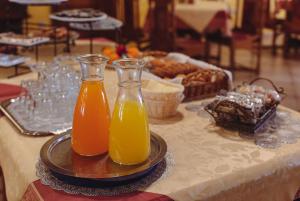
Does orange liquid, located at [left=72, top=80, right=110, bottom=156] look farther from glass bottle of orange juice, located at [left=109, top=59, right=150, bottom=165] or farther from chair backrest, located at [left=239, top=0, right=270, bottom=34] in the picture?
chair backrest, located at [left=239, top=0, right=270, bottom=34]

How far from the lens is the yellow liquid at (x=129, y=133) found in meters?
0.91

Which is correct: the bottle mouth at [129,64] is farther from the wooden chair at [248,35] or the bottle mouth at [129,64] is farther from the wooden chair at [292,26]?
the wooden chair at [292,26]

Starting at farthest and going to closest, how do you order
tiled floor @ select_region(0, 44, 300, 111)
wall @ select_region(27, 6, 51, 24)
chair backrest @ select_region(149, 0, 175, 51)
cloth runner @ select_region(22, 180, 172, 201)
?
wall @ select_region(27, 6, 51, 24) < chair backrest @ select_region(149, 0, 175, 51) < tiled floor @ select_region(0, 44, 300, 111) < cloth runner @ select_region(22, 180, 172, 201)

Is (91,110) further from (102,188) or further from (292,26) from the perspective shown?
(292,26)

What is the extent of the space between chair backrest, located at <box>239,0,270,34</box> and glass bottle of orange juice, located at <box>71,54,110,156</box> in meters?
3.47

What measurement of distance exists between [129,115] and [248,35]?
11.9 feet

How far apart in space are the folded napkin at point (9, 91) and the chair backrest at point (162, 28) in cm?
252

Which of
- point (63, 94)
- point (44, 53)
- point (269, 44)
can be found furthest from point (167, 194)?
point (269, 44)

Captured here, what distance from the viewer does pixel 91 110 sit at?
95cm

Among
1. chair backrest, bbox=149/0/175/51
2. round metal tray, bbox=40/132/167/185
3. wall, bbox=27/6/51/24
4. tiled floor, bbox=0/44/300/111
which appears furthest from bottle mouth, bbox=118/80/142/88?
wall, bbox=27/6/51/24

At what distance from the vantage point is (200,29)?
4.16 m

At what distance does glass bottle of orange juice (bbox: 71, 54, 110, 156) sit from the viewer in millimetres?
948

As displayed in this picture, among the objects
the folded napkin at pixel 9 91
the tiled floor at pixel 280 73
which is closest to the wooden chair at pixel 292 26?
A: the tiled floor at pixel 280 73

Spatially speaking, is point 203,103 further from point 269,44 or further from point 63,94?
point 269,44
